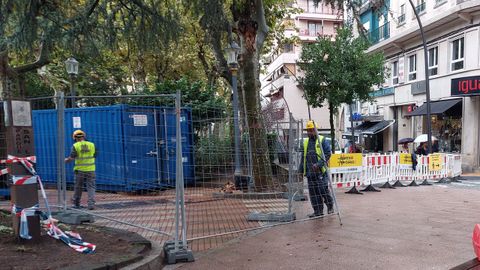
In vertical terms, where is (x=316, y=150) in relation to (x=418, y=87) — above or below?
below

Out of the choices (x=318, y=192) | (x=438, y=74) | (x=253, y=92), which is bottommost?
(x=318, y=192)

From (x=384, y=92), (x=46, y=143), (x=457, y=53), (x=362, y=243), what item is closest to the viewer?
(x=362, y=243)

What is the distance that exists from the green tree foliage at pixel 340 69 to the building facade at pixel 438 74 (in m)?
2.53

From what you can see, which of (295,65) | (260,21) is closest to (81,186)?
(260,21)

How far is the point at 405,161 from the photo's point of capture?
45.6ft

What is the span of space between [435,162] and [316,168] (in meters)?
9.43

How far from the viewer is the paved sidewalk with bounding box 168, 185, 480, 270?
4956 mm

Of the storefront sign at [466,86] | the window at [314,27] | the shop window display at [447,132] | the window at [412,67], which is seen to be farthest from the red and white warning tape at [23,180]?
the window at [314,27]

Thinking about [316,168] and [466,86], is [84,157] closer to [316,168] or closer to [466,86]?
[316,168]

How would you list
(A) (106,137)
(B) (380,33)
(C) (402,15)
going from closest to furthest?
1. (A) (106,137)
2. (C) (402,15)
3. (B) (380,33)

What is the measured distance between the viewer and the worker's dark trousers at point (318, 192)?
295 inches

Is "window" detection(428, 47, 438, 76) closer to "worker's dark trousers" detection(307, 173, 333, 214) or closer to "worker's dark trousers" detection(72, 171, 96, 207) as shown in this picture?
"worker's dark trousers" detection(307, 173, 333, 214)

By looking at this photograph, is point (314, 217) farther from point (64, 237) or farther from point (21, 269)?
point (21, 269)

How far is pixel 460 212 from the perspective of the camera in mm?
8227
